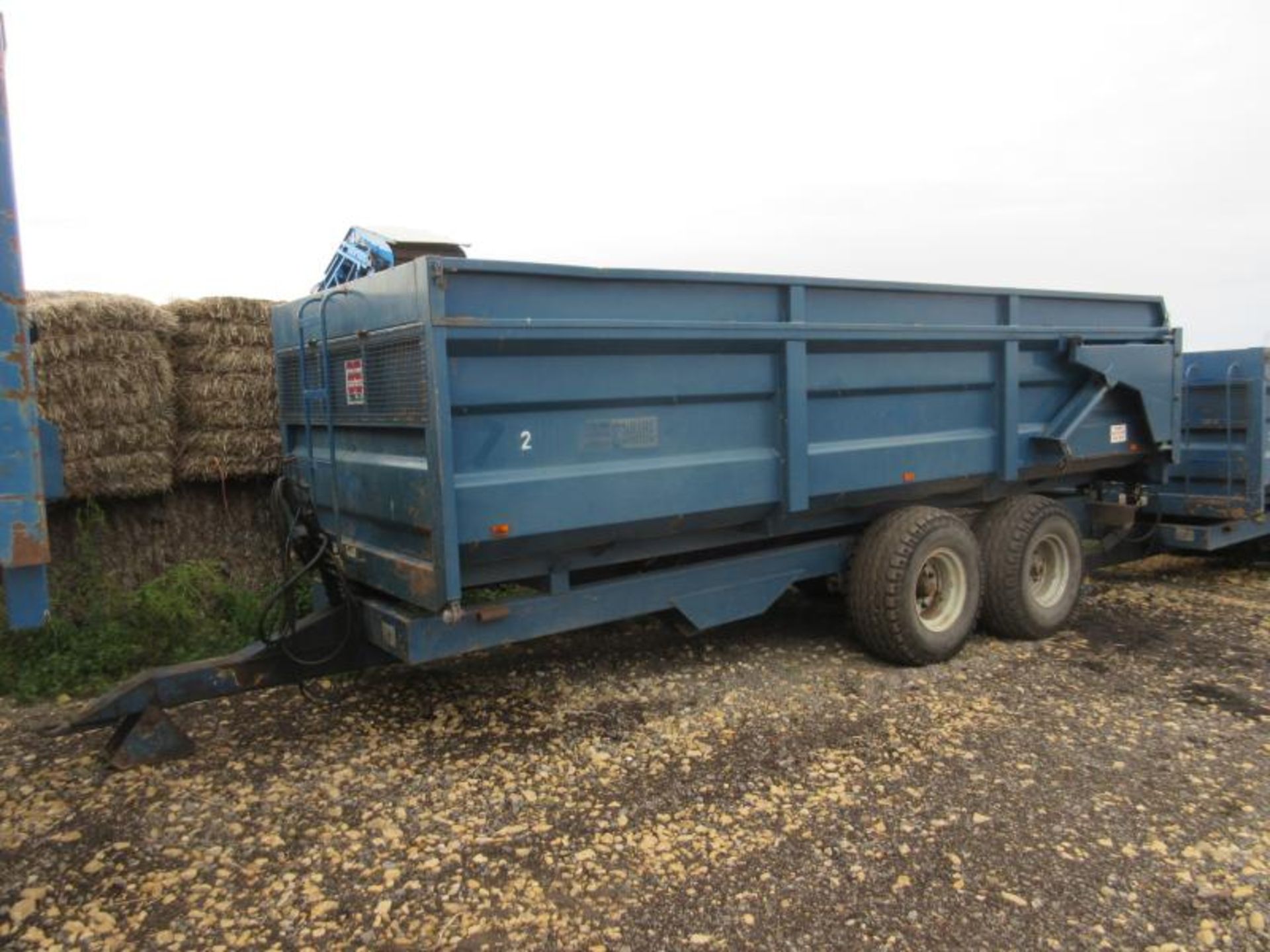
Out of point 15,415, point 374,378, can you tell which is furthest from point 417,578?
point 15,415

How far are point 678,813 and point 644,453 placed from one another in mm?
1631

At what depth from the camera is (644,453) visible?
14.7ft

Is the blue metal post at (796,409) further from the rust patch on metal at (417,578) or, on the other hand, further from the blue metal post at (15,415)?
the blue metal post at (15,415)

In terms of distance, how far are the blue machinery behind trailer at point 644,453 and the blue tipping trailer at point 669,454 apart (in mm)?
15

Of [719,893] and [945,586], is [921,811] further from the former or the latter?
[945,586]

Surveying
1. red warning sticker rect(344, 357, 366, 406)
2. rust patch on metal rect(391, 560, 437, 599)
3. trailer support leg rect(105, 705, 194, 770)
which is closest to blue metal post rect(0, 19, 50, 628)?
trailer support leg rect(105, 705, 194, 770)

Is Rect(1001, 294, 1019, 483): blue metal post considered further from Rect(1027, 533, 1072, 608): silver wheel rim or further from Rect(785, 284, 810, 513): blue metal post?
Rect(785, 284, 810, 513): blue metal post

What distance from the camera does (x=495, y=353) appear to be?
4.02 metres

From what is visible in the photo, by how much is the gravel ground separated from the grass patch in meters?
0.49

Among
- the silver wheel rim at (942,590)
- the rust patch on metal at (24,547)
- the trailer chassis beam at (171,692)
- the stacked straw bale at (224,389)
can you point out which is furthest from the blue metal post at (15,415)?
the silver wheel rim at (942,590)

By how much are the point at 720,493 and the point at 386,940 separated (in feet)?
8.42

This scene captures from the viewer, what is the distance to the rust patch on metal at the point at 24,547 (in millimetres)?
2951

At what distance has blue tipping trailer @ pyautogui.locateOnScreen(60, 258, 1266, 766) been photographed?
404 cm

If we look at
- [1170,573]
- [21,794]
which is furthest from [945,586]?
[21,794]
